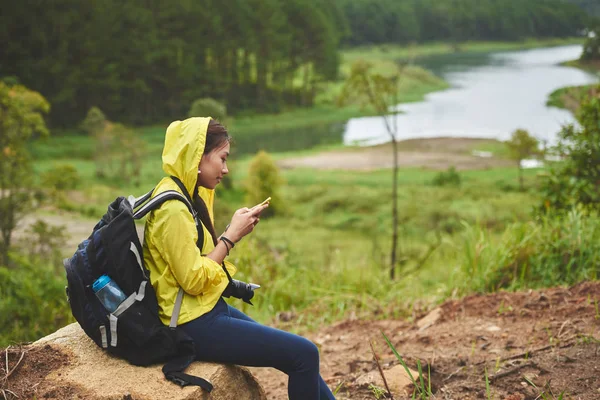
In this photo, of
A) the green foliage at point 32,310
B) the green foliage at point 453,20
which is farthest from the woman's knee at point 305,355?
the green foliage at point 453,20

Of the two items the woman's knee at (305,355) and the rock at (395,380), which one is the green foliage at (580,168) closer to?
the rock at (395,380)

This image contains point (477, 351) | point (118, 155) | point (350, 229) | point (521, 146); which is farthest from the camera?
point (118, 155)

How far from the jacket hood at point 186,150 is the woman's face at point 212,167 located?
6cm

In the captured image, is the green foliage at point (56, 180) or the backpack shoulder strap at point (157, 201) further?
the green foliage at point (56, 180)

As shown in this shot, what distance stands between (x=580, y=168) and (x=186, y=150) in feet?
18.1

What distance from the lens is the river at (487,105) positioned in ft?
152

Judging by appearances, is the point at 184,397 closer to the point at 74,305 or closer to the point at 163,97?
the point at 74,305

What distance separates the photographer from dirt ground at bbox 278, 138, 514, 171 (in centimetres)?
3753

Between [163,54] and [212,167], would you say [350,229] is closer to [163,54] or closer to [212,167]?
[212,167]

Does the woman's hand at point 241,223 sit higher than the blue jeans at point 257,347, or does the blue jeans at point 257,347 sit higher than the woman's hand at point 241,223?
the woman's hand at point 241,223

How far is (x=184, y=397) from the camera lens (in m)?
2.64

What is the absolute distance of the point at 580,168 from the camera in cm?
711

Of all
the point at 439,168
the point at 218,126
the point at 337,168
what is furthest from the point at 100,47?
the point at 218,126

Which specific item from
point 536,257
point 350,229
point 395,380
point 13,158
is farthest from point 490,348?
point 350,229
